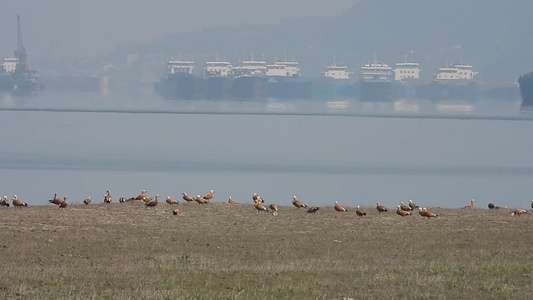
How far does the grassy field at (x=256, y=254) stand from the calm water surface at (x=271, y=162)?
11930 mm

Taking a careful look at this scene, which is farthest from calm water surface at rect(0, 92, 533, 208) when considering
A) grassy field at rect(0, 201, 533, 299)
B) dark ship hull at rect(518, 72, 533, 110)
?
dark ship hull at rect(518, 72, 533, 110)

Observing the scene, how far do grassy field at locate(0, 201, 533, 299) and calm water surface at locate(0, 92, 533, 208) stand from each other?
1193 cm

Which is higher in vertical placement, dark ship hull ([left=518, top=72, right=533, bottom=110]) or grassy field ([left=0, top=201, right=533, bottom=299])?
grassy field ([left=0, top=201, right=533, bottom=299])

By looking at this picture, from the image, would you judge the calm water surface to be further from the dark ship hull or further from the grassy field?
the dark ship hull

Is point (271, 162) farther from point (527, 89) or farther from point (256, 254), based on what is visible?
point (527, 89)

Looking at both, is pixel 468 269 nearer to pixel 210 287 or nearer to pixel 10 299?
pixel 210 287

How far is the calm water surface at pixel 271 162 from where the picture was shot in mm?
38531

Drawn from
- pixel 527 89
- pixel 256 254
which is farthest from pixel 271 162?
pixel 527 89

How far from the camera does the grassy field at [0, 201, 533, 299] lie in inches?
447

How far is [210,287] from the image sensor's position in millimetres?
11578

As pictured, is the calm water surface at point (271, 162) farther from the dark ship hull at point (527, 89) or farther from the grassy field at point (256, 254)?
the dark ship hull at point (527, 89)

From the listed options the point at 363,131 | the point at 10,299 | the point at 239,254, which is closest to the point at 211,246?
the point at 239,254

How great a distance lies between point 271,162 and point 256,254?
129 feet

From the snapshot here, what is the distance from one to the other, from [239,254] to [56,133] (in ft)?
218
